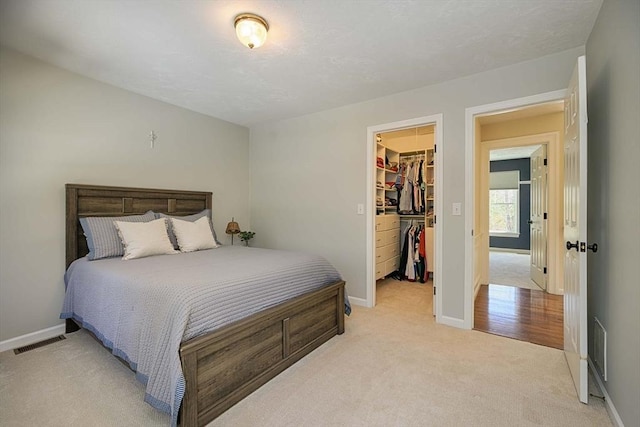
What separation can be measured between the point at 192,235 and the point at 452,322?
2833 millimetres

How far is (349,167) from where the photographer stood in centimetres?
358

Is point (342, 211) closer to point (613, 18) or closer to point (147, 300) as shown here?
point (147, 300)

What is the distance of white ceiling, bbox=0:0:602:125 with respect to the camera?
1841 mm

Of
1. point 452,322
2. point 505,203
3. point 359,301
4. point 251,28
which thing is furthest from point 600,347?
point 505,203

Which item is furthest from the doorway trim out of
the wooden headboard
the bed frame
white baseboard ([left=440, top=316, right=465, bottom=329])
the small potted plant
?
the wooden headboard

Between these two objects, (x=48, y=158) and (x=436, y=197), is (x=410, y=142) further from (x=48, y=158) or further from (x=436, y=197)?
(x=48, y=158)

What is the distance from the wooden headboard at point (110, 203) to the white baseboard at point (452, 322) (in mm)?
3219

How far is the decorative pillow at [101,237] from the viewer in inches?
103

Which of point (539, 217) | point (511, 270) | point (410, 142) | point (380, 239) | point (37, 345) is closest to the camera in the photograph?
point (37, 345)

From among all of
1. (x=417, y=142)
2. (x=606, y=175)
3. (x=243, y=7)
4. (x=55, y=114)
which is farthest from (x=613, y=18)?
(x=55, y=114)

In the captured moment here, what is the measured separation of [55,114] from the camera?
2.66 m

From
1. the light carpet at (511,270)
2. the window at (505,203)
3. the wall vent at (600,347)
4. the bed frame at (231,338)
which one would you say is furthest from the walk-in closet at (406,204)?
the window at (505,203)

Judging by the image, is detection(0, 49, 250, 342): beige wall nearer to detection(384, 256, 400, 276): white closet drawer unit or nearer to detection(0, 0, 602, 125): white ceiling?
detection(0, 0, 602, 125): white ceiling

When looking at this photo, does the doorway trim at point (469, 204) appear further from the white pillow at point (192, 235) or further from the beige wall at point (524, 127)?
the white pillow at point (192, 235)
